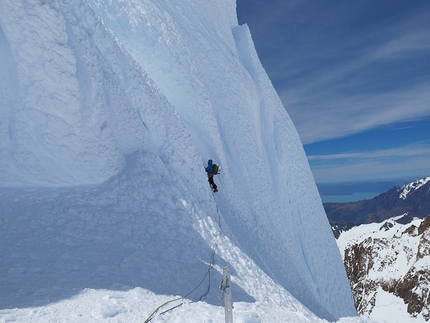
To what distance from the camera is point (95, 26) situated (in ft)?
25.0

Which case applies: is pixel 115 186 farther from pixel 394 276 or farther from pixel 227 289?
pixel 394 276

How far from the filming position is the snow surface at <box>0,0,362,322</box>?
445 centimetres

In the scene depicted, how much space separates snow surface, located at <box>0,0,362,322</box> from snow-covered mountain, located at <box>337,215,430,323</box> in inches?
1303

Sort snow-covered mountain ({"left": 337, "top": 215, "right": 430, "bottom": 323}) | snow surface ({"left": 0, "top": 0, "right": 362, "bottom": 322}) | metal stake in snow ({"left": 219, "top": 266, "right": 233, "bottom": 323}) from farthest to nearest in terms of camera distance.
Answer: snow-covered mountain ({"left": 337, "top": 215, "right": 430, "bottom": 323}) < snow surface ({"left": 0, "top": 0, "right": 362, "bottom": 322}) < metal stake in snow ({"left": 219, "top": 266, "right": 233, "bottom": 323})

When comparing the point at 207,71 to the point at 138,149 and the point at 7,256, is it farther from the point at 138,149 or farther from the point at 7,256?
the point at 7,256

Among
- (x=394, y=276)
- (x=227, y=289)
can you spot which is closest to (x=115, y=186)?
(x=227, y=289)

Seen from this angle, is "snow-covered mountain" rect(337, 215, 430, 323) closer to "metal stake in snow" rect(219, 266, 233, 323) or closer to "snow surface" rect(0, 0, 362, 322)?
"snow surface" rect(0, 0, 362, 322)

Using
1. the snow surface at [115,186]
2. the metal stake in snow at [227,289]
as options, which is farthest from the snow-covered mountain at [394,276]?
the metal stake in snow at [227,289]

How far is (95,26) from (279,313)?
708 centimetres

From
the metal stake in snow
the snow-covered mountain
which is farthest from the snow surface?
the snow-covered mountain

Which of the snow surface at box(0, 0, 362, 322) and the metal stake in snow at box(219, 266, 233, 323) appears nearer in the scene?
the metal stake in snow at box(219, 266, 233, 323)

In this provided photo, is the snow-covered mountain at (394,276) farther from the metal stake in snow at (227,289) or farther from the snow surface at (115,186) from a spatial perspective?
the metal stake in snow at (227,289)

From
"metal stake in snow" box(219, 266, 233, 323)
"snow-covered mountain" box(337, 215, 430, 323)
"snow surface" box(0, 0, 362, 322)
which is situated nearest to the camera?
"metal stake in snow" box(219, 266, 233, 323)

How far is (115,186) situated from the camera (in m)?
6.70
